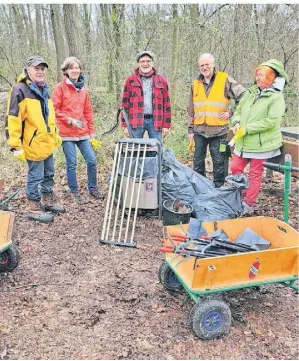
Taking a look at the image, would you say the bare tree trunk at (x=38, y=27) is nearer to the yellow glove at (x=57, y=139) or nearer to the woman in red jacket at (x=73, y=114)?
the woman in red jacket at (x=73, y=114)

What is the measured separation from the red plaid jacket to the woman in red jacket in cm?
53

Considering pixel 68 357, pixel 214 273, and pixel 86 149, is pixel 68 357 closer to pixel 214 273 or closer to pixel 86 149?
pixel 214 273

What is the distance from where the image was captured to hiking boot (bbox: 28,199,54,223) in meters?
4.50

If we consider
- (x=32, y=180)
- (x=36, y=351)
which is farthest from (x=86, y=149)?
(x=36, y=351)

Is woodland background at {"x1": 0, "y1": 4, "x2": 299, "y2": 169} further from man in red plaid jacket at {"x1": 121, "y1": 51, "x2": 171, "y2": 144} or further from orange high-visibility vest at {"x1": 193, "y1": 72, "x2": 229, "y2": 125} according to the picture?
orange high-visibility vest at {"x1": 193, "y1": 72, "x2": 229, "y2": 125}

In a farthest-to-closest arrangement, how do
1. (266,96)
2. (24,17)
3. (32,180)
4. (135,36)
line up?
(24,17)
(135,36)
(32,180)
(266,96)

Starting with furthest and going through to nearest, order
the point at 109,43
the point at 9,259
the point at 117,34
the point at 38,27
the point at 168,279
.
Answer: the point at 38,27 → the point at 109,43 → the point at 117,34 → the point at 9,259 → the point at 168,279

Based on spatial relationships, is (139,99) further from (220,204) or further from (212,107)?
(220,204)

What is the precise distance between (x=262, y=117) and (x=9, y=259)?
297 centimetres

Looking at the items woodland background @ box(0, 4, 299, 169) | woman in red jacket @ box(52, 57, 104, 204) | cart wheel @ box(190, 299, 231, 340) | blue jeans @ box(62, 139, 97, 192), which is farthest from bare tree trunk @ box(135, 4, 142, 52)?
cart wheel @ box(190, 299, 231, 340)

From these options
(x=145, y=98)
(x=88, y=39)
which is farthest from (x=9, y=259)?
(x=88, y=39)

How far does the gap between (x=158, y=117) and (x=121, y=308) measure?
8.70 feet

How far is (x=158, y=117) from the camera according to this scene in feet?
16.1

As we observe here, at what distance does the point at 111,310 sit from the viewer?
2.99 meters
